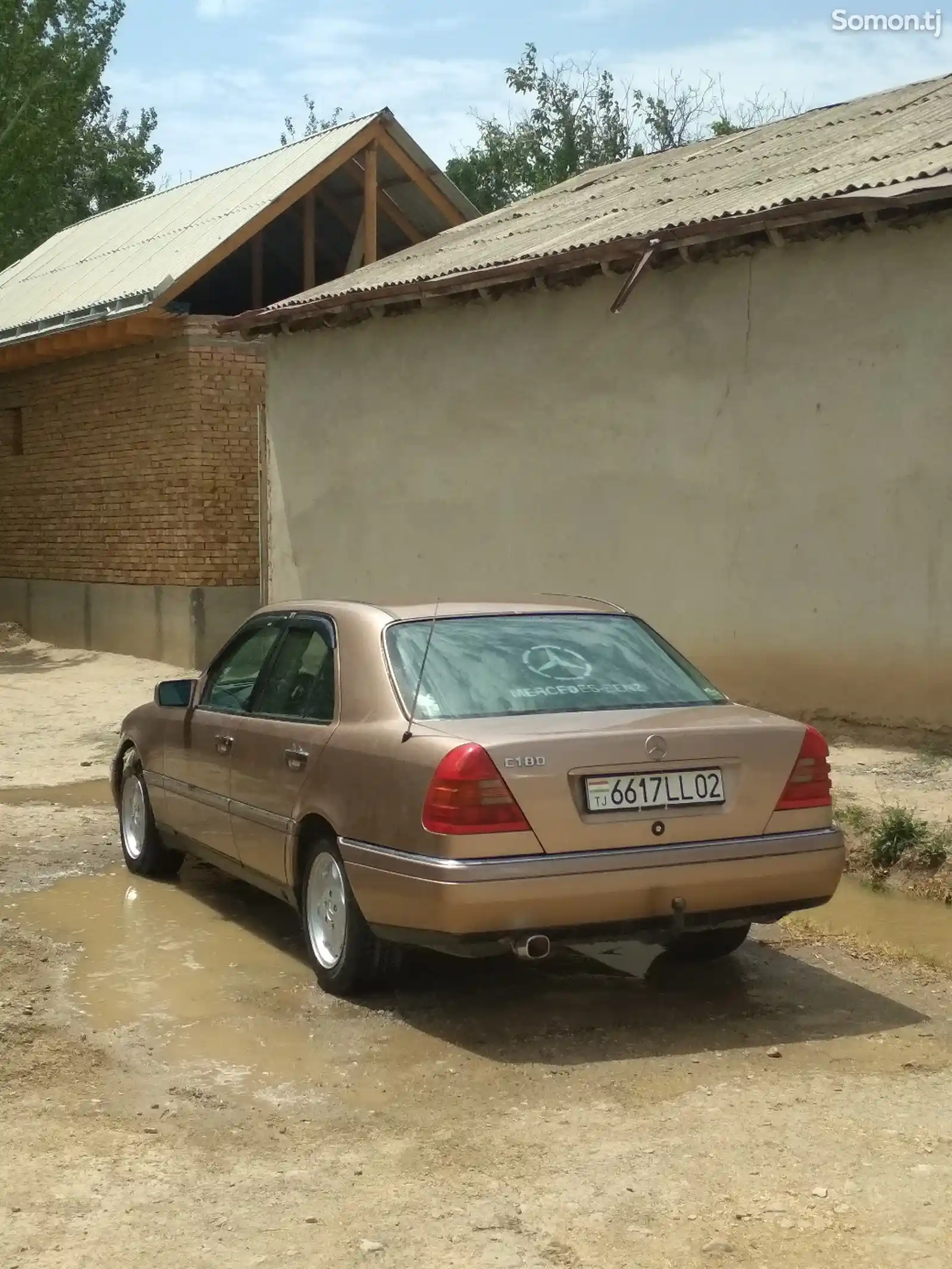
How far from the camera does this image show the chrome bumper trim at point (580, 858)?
479 cm

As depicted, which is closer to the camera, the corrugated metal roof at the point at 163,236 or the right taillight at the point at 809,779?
the right taillight at the point at 809,779

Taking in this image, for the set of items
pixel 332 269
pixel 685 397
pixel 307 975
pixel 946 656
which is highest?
pixel 332 269

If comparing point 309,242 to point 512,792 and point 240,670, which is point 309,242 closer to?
point 240,670

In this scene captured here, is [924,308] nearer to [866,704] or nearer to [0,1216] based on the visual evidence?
[866,704]

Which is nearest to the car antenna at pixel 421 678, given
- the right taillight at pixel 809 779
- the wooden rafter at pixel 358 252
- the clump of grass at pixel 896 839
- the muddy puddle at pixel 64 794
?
the right taillight at pixel 809 779

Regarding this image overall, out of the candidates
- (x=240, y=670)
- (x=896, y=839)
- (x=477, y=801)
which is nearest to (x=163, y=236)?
(x=240, y=670)

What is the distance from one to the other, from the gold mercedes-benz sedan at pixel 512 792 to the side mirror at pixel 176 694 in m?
0.86

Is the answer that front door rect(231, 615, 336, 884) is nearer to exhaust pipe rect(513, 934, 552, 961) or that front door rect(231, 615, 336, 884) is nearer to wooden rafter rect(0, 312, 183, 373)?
exhaust pipe rect(513, 934, 552, 961)

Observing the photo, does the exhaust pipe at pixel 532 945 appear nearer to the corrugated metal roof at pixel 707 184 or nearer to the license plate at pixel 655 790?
the license plate at pixel 655 790

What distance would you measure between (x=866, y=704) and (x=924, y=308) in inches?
94.9

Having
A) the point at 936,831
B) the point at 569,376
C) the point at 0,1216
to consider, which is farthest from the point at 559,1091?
the point at 569,376

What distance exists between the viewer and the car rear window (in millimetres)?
5328

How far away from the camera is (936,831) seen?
7715mm

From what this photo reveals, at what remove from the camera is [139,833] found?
779 centimetres
